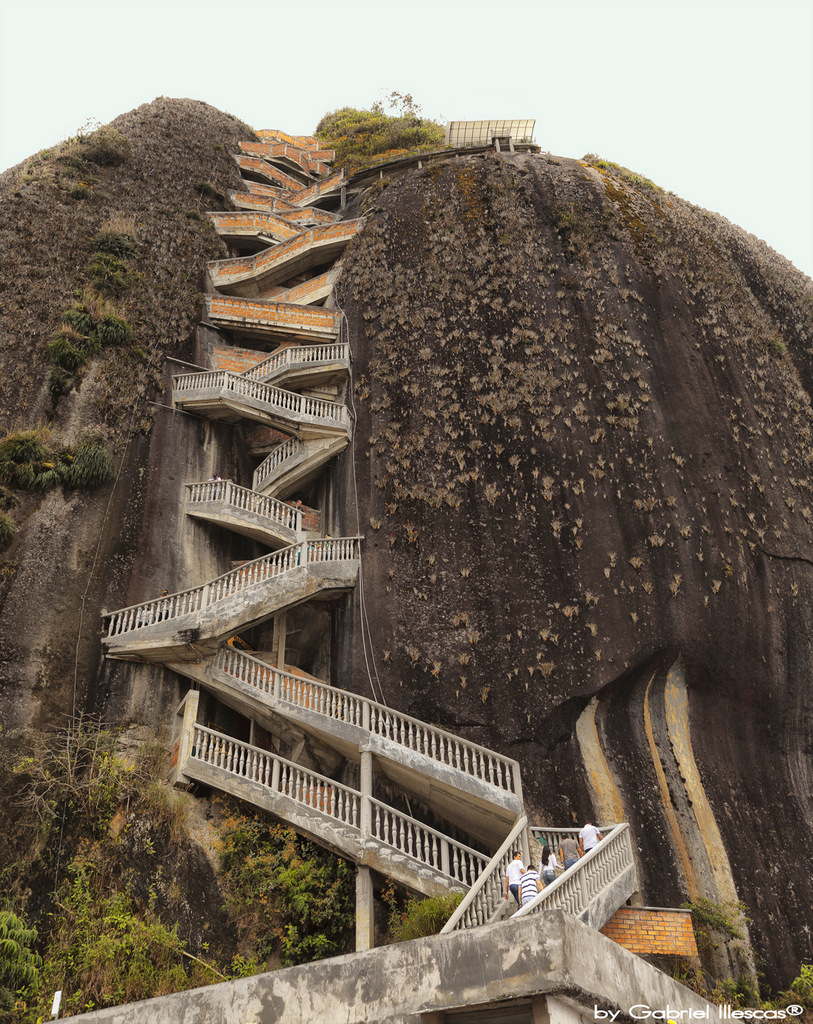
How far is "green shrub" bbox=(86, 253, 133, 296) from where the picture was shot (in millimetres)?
21266

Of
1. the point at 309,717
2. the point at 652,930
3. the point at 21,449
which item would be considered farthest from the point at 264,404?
the point at 652,930

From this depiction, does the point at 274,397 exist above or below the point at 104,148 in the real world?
below

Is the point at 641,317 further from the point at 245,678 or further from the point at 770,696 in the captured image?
the point at 245,678

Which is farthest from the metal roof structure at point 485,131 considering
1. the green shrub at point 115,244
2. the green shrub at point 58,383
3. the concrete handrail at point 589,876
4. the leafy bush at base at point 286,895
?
the leafy bush at base at point 286,895

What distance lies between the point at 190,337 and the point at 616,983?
19285mm

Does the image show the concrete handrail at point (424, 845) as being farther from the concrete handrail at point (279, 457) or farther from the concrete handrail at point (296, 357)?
the concrete handrail at point (296, 357)

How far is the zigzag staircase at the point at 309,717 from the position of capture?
41.1ft

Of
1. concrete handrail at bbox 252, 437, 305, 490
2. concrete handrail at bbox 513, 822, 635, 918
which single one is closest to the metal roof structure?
concrete handrail at bbox 252, 437, 305, 490

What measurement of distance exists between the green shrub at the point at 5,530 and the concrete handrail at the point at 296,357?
7.54 meters

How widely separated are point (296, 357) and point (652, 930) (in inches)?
624

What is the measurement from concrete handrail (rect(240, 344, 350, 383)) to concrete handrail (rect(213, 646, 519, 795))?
343 inches

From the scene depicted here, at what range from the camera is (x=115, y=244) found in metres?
22.4

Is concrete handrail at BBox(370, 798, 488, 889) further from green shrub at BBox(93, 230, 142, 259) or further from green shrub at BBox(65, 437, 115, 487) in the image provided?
green shrub at BBox(93, 230, 142, 259)

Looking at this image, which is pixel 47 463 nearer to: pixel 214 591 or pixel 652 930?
pixel 214 591
